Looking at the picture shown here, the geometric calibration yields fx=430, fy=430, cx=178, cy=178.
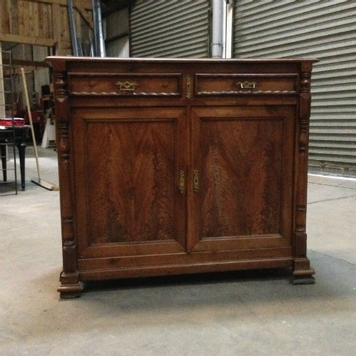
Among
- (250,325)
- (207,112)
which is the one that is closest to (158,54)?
(207,112)

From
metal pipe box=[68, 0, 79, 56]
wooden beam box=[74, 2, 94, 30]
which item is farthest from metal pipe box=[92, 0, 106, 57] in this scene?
wooden beam box=[74, 2, 94, 30]

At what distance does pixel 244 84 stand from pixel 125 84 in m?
0.49

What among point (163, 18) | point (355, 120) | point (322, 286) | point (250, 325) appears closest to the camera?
point (250, 325)

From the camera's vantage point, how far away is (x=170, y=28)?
716 cm

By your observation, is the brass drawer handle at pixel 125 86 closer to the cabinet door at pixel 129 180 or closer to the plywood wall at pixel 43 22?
the cabinet door at pixel 129 180

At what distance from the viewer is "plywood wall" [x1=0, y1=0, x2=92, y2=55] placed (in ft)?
27.8

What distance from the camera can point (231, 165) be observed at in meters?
1.83

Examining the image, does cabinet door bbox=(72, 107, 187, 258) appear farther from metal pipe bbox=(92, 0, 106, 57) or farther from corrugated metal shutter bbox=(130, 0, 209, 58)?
metal pipe bbox=(92, 0, 106, 57)

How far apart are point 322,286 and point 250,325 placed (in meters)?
0.51

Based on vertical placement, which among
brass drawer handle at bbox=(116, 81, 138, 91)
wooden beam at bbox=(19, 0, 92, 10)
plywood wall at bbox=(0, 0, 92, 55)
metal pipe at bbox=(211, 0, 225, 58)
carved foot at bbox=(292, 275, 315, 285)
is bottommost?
carved foot at bbox=(292, 275, 315, 285)

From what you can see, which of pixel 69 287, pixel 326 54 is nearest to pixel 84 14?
pixel 326 54

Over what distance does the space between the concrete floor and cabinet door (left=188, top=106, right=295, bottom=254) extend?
21 centimetres

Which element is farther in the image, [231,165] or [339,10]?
[339,10]

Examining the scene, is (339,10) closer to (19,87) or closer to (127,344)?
(127,344)
